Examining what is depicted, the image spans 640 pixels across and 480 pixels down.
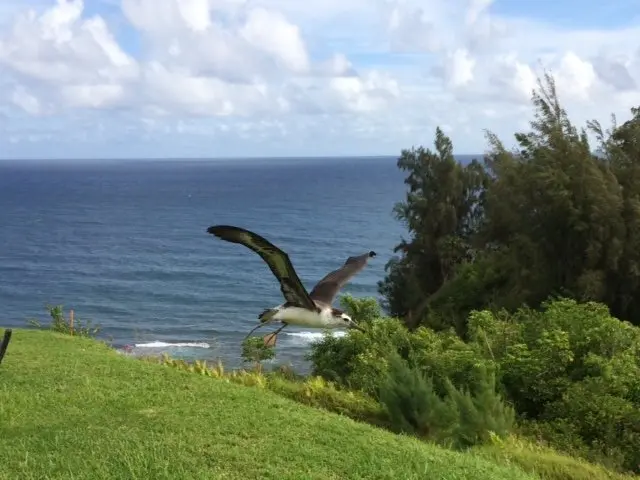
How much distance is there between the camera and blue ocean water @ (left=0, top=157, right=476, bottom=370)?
34.0 meters

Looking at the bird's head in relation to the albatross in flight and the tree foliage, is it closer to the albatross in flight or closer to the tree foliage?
the albatross in flight

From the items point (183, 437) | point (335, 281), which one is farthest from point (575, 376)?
point (335, 281)

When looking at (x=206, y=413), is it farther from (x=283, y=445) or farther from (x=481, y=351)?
(x=481, y=351)

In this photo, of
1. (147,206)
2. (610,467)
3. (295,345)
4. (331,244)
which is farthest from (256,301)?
(147,206)

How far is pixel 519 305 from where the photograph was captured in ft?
67.6

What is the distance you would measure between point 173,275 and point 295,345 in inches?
745

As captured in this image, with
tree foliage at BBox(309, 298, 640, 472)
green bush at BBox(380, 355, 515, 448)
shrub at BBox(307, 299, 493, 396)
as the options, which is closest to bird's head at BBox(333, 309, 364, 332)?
tree foliage at BBox(309, 298, 640, 472)

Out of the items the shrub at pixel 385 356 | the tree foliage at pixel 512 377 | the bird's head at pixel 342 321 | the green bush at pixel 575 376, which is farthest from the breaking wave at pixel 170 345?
the bird's head at pixel 342 321

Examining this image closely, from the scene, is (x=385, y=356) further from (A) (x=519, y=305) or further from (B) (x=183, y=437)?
(A) (x=519, y=305)

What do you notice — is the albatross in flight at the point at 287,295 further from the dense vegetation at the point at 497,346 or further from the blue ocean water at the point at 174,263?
the blue ocean water at the point at 174,263

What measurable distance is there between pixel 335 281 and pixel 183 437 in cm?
244

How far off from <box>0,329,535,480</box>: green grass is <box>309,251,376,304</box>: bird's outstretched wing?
5.61ft

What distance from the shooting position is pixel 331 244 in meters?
55.2

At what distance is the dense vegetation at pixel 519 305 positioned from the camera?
35.3ft
